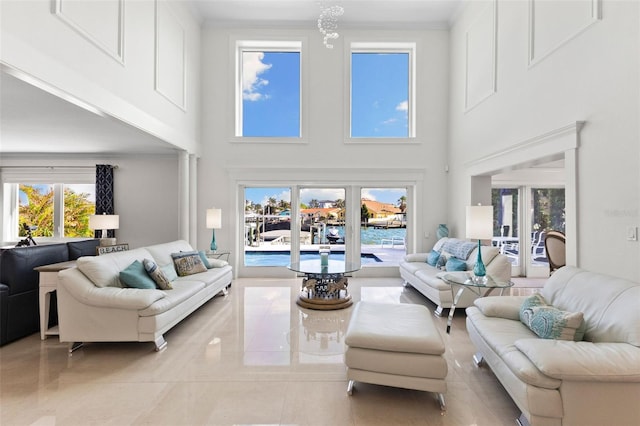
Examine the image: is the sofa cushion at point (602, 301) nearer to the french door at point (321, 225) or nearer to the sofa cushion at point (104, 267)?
the french door at point (321, 225)

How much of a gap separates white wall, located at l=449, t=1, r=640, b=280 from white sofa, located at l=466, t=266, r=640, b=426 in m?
0.85

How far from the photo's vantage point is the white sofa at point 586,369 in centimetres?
176

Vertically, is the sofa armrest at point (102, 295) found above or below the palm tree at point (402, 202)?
below

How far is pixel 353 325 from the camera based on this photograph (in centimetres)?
246

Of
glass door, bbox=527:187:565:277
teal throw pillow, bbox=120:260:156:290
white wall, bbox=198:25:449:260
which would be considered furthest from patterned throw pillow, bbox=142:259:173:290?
glass door, bbox=527:187:565:277

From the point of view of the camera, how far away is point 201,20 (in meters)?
6.38

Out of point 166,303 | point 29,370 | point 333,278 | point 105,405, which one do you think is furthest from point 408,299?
point 29,370

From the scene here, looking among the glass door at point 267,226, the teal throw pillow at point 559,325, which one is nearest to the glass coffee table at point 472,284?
the teal throw pillow at point 559,325

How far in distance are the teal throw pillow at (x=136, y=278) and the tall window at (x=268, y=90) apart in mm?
3891

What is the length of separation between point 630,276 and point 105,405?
430 cm

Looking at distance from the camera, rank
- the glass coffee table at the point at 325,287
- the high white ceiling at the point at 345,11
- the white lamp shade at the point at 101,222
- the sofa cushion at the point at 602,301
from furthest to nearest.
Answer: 1. the high white ceiling at the point at 345,11
2. the white lamp shade at the point at 101,222
3. the glass coffee table at the point at 325,287
4. the sofa cushion at the point at 602,301

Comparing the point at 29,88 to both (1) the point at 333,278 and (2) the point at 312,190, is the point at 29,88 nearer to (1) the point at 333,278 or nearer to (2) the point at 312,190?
(1) the point at 333,278

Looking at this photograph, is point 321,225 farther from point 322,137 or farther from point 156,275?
point 156,275

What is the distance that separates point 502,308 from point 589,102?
222cm
